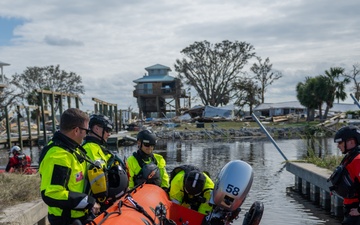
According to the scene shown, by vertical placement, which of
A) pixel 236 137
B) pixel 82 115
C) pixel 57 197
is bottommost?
pixel 236 137

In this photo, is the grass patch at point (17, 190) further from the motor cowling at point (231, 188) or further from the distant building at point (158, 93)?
the distant building at point (158, 93)

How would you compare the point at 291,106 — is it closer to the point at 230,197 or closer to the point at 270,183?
the point at 270,183

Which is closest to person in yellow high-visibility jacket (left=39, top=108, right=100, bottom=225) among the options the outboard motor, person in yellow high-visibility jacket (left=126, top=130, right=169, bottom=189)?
the outboard motor

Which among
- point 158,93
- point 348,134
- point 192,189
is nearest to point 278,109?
point 158,93

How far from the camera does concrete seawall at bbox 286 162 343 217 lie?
12359mm

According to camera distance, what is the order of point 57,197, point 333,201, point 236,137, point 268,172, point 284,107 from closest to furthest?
point 57,197, point 333,201, point 268,172, point 236,137, point 284,107

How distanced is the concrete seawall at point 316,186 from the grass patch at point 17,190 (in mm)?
6530

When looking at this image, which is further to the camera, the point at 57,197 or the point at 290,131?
the point at 290,131

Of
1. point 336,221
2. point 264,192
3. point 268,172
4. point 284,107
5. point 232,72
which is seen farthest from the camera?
point 284,107

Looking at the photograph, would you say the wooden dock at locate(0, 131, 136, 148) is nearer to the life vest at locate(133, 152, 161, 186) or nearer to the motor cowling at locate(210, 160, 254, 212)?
the life vest at locate(133, 152, 161, 186)

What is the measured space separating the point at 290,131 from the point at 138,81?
3790 cm

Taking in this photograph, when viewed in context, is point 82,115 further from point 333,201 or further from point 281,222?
point 333,201

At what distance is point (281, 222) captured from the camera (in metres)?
11.8

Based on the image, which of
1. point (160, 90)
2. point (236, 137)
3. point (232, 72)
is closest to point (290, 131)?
point (236, 137)
